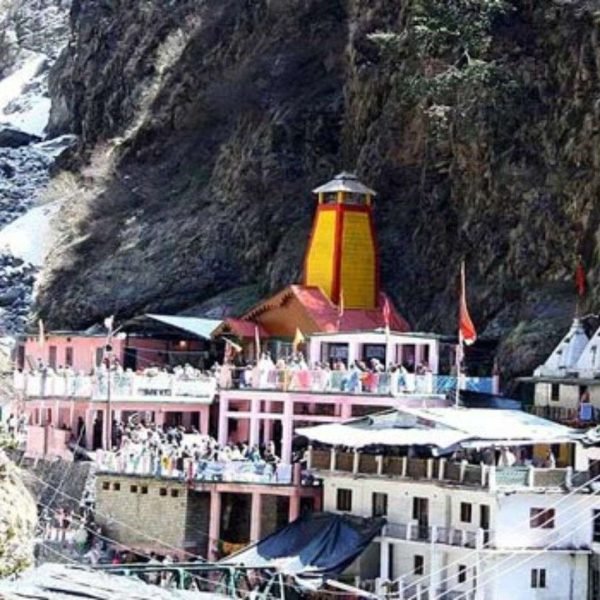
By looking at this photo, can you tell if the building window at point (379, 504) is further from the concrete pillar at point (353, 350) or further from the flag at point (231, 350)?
the flag at point (231, 350)

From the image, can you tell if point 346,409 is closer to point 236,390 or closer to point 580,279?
point 236,390

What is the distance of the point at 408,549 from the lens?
5347cm

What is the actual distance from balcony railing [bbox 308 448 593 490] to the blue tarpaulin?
4.46 feet

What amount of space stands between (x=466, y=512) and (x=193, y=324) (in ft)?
72.5

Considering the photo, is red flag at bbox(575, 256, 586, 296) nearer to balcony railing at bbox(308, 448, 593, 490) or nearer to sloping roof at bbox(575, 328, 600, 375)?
sloping roof at bbox(575, 328, 600, 375)

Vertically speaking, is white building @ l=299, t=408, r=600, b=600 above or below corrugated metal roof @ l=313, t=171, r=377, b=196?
below

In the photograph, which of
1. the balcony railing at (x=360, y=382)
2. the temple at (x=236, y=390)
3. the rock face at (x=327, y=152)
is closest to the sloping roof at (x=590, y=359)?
the rock face at (x=327, y=152)

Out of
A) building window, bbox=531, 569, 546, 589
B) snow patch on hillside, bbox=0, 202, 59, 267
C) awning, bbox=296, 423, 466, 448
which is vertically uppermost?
snow patch on hillside, bbox=0, 202, 59, 267

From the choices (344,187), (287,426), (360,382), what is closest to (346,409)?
(360,382)

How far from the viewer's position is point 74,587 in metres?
31.9

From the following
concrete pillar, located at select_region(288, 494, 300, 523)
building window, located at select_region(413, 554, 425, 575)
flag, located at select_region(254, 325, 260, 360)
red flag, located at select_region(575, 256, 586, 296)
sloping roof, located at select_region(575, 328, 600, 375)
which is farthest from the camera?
flag, located at select_region(254, 325, 260, 360)

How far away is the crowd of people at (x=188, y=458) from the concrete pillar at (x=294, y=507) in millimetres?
616

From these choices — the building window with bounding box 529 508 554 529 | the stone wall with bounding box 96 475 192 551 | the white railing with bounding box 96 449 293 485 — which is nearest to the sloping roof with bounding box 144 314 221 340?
the stone wall with bounding box 96 475 192 551

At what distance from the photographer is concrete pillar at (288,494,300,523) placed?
57197 mm
